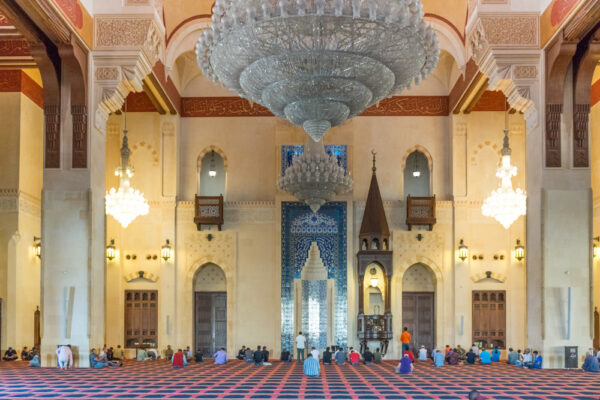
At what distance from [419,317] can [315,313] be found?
2001 mm

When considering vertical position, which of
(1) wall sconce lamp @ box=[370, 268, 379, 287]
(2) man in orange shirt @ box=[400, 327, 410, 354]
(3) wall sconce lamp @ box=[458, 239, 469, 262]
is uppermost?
(3) wall sconce lamp @ box=[458, 239, 469, 262]

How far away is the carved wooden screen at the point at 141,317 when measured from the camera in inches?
574

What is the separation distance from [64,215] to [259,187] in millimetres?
5367

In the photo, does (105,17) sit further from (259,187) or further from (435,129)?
(435,129)

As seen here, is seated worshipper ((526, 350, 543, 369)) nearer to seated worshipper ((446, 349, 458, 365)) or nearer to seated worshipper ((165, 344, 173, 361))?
seated worshipper ((446, 349, 458, 365))

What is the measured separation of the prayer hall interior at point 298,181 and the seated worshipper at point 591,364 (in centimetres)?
20

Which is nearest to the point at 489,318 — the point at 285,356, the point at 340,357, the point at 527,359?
the point at 340,357

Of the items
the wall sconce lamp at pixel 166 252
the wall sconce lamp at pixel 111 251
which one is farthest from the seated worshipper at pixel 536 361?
the wall sconce lamp at pixel 111 251

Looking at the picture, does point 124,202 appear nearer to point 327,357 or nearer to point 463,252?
point 327,357

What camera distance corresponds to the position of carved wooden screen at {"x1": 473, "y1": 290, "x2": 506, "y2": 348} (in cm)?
1452

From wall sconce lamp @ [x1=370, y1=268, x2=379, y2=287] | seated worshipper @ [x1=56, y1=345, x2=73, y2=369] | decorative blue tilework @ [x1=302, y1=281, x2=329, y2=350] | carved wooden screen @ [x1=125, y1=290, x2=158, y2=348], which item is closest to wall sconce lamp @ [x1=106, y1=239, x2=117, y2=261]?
carved wooden screen @ [x1=125, y1=290, x2=158, y2=348]

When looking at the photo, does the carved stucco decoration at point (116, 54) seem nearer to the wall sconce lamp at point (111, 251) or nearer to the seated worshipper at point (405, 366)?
the wall sconce lamp at point (111, 251)

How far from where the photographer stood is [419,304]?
14.9m

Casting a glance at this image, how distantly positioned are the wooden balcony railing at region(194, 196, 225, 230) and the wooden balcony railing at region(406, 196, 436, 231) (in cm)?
351
